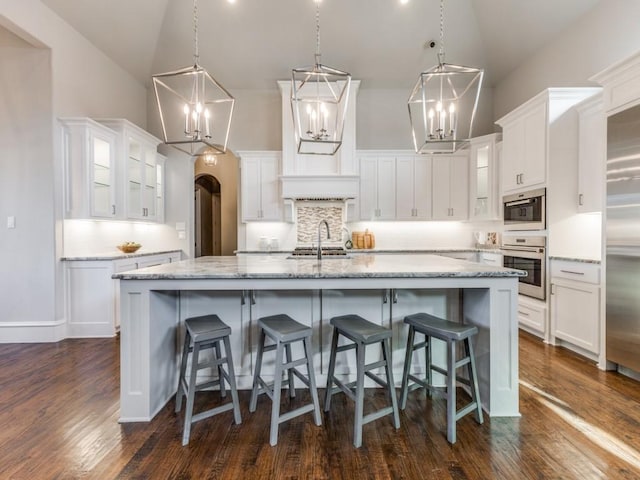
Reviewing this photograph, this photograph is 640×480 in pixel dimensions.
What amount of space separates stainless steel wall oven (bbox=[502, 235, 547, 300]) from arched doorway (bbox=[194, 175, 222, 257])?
20.1ft

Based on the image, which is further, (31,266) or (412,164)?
(412,164)

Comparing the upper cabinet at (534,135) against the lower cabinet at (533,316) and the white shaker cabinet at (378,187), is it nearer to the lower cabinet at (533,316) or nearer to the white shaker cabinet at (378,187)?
the lower cabinet at (533,316)

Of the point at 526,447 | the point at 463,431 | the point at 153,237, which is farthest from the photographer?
the point at 153,237

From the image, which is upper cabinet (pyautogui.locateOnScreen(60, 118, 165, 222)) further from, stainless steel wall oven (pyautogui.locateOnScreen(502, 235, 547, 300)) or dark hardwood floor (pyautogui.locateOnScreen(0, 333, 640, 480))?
stainless steel wall oven (pyautogui.locateOnScreen(502, 235, 547, 300))

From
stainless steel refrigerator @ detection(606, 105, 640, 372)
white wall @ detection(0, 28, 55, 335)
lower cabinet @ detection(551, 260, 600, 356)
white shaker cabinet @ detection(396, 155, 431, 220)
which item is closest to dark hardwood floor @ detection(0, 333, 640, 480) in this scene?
stainless steel refrigerator @ detection(606, 105, 640, 372)

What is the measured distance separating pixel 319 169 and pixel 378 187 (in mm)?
1044

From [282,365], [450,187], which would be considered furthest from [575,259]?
[282,365]

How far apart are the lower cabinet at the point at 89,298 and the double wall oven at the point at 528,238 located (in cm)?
483

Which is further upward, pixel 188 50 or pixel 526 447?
pixel 188 50

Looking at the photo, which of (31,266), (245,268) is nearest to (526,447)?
(245,268)

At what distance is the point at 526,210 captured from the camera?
3873mm

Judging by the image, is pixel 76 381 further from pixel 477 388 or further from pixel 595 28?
pixel 595 28

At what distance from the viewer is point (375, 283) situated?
213cm

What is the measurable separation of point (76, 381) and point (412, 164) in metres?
5.03
